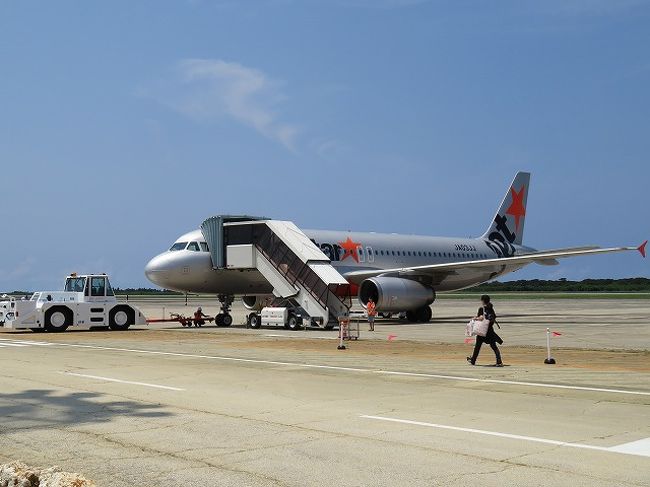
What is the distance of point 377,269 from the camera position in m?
40.6

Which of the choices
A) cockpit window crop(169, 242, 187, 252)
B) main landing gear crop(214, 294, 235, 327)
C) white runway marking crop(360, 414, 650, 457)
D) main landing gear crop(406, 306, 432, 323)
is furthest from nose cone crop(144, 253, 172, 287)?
white runway marking crop(360, 414, 650, 457)

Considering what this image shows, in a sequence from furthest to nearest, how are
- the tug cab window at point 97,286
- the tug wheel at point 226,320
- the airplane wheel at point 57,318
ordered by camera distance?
1. the tug wheel at point 226,320
2. the tug cab window at point 97,286
3. the airplane wheel at point 57,318

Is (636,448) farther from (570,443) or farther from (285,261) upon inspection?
(285,261)

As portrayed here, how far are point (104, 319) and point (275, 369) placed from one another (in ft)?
62.2

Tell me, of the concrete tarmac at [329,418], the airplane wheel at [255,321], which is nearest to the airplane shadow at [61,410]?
the concrete tarmac at [329,418]

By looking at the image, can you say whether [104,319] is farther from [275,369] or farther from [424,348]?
[275,369]

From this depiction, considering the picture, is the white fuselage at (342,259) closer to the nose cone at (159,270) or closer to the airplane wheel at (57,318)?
the nose cone at (159,270)

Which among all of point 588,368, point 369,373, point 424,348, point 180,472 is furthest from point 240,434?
point 424,348

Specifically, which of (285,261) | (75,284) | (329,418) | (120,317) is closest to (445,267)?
(285,261)

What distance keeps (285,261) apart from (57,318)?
31.3 feet

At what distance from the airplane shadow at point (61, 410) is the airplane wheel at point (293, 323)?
20.7 m

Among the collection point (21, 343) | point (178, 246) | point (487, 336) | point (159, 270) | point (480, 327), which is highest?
point (178, 246)

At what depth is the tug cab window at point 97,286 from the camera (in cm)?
3328

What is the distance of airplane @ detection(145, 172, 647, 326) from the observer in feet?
116
